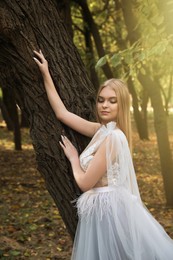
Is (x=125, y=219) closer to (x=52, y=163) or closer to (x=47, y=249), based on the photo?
(x=52, y=163)

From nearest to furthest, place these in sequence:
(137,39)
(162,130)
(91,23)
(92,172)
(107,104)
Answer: (92,172)
(107,104)
(137,39)
(162,130)
(91,23)

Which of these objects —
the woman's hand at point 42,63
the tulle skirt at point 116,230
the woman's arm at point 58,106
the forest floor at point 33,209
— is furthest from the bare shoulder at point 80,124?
the forest floor at point 33,209

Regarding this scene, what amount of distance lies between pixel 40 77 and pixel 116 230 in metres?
1.29

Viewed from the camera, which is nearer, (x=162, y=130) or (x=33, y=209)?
(x=33, y=209)

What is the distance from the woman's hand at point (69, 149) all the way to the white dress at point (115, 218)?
7 cm

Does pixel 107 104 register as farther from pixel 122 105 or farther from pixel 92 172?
pixel 92 172

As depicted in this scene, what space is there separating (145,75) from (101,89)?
6444mm

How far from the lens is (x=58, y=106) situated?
323 centimetres

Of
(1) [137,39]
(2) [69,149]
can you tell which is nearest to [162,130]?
(1) [137,39]

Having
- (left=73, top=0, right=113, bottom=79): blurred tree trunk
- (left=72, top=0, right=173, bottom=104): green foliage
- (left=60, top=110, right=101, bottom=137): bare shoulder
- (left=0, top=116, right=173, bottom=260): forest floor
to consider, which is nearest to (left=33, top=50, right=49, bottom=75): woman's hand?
(left=60, top=110, right=101, bottom=137): bare shoulder

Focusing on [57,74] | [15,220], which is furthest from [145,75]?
[57,74]

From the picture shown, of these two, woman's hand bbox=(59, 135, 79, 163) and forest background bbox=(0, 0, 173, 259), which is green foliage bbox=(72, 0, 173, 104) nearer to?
forest background bbox=(0, 0, 173, 259)

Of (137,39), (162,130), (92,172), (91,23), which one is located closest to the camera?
(92,172)

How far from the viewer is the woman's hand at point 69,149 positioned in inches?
127
